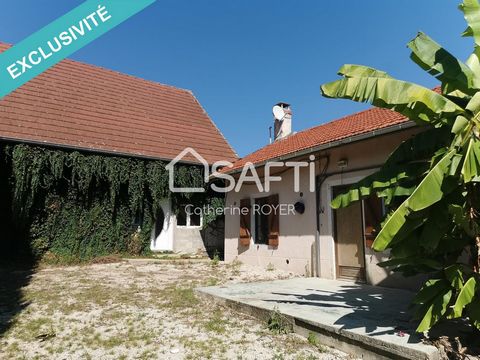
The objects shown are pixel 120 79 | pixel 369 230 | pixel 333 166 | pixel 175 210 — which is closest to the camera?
pixel 369 230

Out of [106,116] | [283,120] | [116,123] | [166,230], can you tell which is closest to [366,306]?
[166,230]

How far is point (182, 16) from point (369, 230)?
23.3ft

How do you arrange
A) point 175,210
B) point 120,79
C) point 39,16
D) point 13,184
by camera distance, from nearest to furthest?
point 39,16, point 13,184, point 175,210, point 120,79

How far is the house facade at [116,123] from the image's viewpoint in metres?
11.8

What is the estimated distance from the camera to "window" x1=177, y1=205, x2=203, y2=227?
13859 millimetres

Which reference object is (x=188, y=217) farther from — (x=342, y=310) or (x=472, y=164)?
(x=472, y=164)

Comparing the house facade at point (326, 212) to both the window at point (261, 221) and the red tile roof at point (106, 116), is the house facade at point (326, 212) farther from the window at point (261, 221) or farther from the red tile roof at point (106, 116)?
the red tile roof at point (106, 116)

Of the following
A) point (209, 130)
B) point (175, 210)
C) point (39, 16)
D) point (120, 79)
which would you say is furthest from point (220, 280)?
point (120, 79)

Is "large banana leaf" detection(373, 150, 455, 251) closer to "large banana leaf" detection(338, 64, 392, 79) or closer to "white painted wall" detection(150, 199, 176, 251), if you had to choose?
"large banana leaf" detection(338, 64, 392, 79)

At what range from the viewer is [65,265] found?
36.2 feet

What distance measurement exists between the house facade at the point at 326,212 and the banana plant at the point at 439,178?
2311mm

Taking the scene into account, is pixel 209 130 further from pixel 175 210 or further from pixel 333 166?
pixel 333 166

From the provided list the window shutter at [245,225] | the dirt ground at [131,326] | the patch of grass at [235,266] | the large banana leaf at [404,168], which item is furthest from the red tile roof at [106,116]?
the large banana leaf at [404,168]

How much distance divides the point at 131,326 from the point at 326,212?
16.8ft
